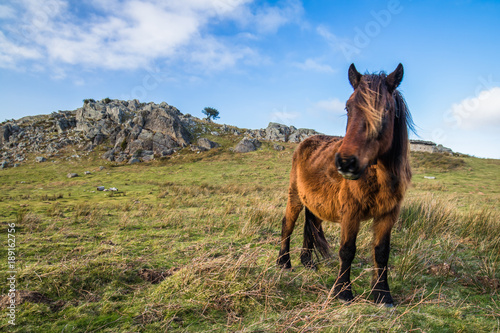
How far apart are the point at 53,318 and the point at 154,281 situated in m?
1.03

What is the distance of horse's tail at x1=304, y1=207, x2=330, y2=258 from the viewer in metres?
4.06

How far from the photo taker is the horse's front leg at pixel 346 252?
2848 mm

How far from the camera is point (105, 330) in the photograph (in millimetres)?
2070

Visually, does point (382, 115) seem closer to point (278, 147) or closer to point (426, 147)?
point (278, 147)

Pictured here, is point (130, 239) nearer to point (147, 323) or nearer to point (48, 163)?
point (147, 323)

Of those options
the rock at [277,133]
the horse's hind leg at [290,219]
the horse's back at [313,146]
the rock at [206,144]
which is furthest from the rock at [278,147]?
the horse's hind leg at [290,219]

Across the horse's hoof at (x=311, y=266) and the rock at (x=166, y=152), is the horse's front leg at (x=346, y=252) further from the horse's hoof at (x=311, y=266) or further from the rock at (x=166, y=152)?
the rock at (x=166, y=152)

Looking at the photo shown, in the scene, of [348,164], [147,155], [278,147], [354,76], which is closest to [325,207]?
[348,164]

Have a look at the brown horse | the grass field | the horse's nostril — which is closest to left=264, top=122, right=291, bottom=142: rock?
the grass field

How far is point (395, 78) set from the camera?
2510 mm

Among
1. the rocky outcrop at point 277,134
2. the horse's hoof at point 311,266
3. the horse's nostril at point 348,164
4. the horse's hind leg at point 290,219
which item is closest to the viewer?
the horse's nostril at point 348,164

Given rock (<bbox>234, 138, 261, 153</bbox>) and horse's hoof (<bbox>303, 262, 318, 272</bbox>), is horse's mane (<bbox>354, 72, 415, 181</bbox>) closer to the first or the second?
horse's hoof (<bbox>303, 262, 318, 272</bbox>)

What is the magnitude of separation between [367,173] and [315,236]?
170cm

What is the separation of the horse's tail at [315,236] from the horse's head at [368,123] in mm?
2066
